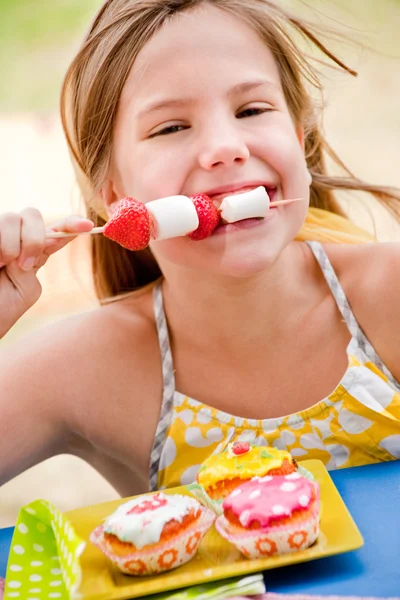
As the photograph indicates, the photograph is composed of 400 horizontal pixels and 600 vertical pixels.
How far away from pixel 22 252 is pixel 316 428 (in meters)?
0.70

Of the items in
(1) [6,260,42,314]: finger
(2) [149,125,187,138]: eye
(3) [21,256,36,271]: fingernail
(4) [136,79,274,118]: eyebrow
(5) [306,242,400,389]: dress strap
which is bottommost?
(5) [306,242,400,389]: dress strap

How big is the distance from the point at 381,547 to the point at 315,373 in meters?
0.62

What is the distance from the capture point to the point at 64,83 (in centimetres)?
198

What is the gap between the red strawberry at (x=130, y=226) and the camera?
4.79ft

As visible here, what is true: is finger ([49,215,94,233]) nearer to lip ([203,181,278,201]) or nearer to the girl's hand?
the girl's hand

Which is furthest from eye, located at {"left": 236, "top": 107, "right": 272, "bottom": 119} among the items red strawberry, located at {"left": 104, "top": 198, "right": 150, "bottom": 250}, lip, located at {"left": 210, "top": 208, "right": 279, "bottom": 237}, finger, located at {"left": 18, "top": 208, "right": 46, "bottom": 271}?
finger, located at {"left": 18, "top": 208, "right": 46, "bottom": 271}

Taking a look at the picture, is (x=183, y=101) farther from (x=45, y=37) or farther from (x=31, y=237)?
Result: (x=45, y=37)

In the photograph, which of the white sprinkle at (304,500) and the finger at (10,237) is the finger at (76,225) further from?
the white sprinkle at (304,500)

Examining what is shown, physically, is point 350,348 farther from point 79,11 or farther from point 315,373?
point 79,11

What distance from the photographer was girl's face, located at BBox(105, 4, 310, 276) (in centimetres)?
163

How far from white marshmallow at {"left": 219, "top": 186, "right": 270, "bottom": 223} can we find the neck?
0.95 feet

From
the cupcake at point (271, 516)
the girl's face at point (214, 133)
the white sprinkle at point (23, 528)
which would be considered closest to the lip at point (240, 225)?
the girl's face at point (214, 133)

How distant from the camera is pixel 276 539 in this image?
4.06 feet

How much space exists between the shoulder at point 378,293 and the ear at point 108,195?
1.83ft
